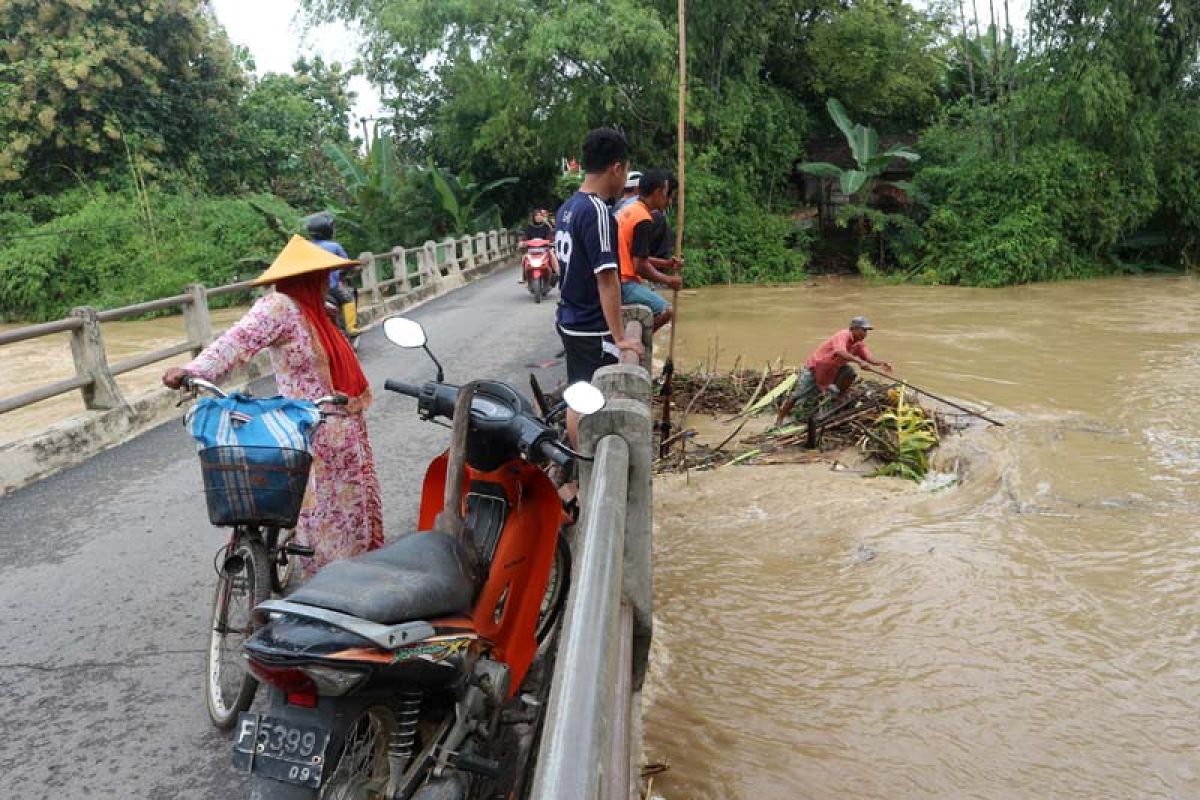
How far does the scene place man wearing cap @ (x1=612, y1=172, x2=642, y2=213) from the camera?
652 centimetres

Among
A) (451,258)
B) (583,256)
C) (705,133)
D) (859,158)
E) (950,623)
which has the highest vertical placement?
(705,133)

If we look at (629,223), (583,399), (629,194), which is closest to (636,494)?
(583,399)

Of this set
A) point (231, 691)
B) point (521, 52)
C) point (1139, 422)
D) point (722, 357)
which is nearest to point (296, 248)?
point (231, 691)

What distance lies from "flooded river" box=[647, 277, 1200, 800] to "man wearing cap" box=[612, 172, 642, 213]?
2.15 metres

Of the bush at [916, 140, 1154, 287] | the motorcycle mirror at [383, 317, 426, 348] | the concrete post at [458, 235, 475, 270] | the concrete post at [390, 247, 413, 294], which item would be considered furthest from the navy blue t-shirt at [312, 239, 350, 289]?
the bush at [916, 140, 1154, 287]

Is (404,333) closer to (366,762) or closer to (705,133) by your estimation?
(366,762)

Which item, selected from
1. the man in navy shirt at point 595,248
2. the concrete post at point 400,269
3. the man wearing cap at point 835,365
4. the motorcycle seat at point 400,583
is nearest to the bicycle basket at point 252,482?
the motorcycle seat at point 400,583

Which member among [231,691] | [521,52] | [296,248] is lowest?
Answer: [231,691]

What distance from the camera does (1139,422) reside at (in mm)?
8805

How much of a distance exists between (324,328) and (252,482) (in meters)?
0.92

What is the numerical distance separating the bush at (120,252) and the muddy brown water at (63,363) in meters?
0.91

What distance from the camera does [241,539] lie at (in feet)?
9.75

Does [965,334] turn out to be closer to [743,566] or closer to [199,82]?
[743,566]

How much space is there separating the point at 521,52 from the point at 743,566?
650 inches
